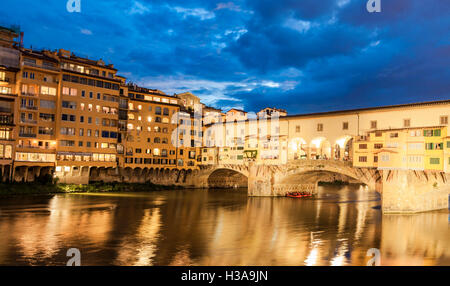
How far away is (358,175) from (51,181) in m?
43.3

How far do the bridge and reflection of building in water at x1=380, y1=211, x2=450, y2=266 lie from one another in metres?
2.18

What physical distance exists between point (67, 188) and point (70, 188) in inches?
19.2

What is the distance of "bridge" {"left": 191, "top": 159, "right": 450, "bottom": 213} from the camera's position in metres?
38.9

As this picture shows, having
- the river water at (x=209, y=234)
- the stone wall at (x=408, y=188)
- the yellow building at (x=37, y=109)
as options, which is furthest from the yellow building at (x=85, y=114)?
the stone wall at (x=408, y=188)

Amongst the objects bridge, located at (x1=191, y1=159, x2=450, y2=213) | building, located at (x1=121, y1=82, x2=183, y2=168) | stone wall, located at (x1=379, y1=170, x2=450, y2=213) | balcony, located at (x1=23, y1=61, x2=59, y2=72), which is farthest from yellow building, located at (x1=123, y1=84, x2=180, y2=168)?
stone wall, located at (x1=379, y1=170, x2=450, y2=213)

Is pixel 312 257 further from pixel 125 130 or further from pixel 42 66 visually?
pixel 42 66

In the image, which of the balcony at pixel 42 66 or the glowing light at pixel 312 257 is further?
the balcony at pixel 42 66

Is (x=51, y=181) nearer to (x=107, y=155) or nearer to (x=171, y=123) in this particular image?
(x=107, y=155)

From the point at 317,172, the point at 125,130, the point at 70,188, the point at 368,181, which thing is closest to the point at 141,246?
the point at 368,181

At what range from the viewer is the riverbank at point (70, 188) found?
47544 mm

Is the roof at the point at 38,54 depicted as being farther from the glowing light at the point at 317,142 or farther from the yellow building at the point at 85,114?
the glowing light at the point at 317,142

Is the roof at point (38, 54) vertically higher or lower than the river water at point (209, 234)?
higher

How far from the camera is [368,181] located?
140ft
